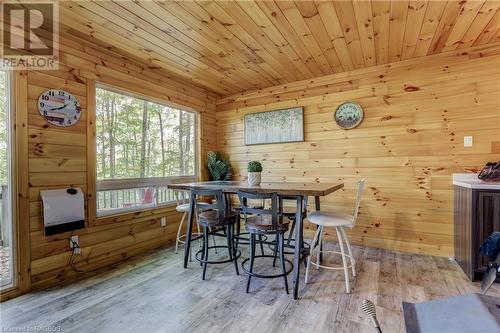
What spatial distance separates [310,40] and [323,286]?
2366 mm

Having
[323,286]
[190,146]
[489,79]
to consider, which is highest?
[489,79]

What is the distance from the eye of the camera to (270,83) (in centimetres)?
377

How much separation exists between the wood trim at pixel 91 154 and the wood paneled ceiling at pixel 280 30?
56 cm

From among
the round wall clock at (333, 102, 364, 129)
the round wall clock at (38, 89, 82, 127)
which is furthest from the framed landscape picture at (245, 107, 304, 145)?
the round wall clock at (38, 89, 82, 127)

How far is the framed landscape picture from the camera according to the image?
3666mm

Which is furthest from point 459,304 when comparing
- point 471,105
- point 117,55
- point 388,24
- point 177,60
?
point 117,55

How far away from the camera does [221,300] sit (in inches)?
77.7

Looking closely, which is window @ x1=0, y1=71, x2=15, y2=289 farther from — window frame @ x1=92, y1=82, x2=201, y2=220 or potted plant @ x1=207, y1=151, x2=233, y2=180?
potted plant @ x1=207, y1=151, x2=233, y2=180

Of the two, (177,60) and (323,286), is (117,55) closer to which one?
(177,60)

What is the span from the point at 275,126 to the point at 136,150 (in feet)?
6.63

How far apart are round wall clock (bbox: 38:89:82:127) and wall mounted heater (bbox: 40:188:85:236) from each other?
656 millimetres

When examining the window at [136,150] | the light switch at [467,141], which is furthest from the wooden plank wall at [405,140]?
the window at [136,150]

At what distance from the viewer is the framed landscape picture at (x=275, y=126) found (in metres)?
3.67

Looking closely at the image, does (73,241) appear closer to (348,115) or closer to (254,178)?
(254,178)
